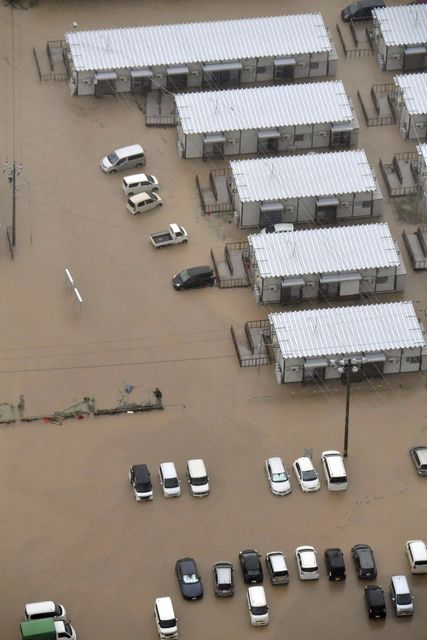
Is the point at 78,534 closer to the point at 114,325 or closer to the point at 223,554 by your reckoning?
the point at 223,554

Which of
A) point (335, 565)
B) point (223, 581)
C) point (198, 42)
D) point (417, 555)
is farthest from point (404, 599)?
point (198, 42)

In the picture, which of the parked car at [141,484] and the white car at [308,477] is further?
the white car at [308,477]

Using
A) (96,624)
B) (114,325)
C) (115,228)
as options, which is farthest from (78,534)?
(115,228)

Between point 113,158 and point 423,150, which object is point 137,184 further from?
point 423,150

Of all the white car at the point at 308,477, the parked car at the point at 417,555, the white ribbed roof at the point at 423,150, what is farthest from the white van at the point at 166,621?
the white ribbed roof at the point at 423,150

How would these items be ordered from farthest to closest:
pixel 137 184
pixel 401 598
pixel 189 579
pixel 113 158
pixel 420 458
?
pixel 113 158, pixel 137 184, pixel 420 458, pixel 189 579, pixel 401 598

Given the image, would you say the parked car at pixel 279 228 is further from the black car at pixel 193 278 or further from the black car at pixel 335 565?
the black car at pixel 335 565

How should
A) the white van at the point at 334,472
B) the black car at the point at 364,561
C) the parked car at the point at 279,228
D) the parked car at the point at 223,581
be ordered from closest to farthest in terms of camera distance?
1. the parked car at the point at 223,581
2. the black car at the point at 364,561
3. the white van at the point at 334,472
4. the parked car at the point at 279,228
